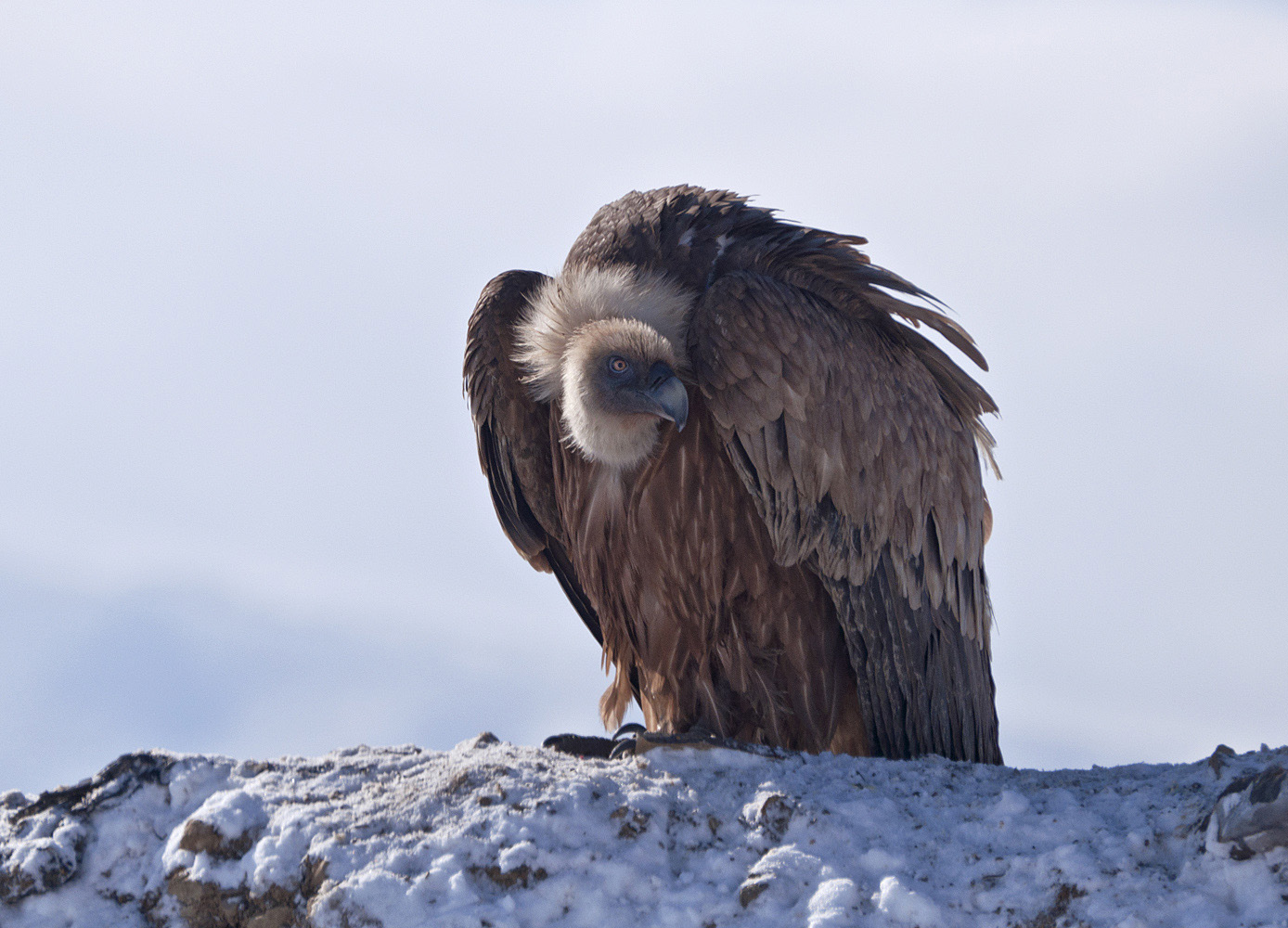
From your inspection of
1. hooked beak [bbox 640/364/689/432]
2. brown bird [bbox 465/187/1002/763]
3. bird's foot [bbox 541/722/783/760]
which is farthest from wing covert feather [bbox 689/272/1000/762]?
bird's foot [bbox 541/722/783/760]

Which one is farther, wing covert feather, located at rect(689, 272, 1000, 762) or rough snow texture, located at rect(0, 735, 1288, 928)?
wing covert feather, located at rect(689, 272, 1000, 762)

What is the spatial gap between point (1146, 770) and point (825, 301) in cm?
253

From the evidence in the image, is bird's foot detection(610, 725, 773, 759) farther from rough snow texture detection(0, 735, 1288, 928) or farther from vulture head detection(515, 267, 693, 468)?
vulture head detection(515, 267, 693, 468)

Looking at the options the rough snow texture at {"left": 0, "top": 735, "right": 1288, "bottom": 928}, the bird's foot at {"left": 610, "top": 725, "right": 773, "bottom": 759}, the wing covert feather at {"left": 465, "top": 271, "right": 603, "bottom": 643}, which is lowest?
the rough snow texture at {"left": 0, "top": 735, "right": 1288, "bottom": 928}

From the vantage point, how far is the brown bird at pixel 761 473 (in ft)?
17.5

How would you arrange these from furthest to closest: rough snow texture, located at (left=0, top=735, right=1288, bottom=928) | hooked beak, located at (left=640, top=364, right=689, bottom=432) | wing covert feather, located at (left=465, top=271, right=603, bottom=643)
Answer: wing covert feather, located at (left=465, top=271, right=603, bottom=643) → hooked beak, located at (left=640, top=364, right=689, bottom=432) → rough snow texture, located at (left=0, top=735, right=1288, bottom=928)

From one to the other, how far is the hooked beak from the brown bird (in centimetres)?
1

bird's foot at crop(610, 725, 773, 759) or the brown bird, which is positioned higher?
the brown bird

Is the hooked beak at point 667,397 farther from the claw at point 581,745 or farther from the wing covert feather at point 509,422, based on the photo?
the claw at point 581,745

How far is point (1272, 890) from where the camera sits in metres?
3.40

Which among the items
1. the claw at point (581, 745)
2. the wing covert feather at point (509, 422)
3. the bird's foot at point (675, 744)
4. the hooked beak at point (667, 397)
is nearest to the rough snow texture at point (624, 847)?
the bird's foot at point (675, 744)

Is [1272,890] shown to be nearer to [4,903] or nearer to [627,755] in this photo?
[627,755]

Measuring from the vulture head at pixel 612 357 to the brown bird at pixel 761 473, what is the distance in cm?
1

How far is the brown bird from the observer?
532cm
